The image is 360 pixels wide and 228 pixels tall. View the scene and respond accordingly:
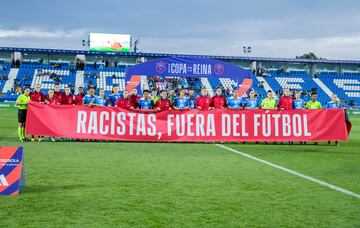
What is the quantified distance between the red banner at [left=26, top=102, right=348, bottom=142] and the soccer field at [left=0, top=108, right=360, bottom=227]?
3.02 m

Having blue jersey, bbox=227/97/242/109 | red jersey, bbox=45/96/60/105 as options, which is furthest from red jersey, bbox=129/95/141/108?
blue jersey, bbox=227/97/242/109

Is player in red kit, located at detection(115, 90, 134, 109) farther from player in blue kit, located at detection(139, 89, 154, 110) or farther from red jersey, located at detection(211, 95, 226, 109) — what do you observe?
red jersey, located at detection(211, 95, 226, 109)

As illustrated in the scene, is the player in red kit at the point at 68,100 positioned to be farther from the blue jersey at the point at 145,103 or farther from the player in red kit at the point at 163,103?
the player in red kit at the point at 163,103

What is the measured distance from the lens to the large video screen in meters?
62.8

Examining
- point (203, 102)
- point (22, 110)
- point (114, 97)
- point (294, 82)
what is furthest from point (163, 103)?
point (294, 82)

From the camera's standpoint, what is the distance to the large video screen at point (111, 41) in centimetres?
6284

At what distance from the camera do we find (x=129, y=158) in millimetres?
10398

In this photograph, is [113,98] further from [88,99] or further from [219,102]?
[219,102]

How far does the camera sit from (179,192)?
650 centimetres

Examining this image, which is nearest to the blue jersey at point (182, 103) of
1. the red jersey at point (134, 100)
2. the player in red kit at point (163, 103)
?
the player in red kit at point (163, 103)

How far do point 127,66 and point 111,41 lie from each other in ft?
28.7

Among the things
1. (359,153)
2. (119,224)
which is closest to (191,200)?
(119,224)

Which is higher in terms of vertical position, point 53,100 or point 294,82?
point 294,82

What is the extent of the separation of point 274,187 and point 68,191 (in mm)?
3022
